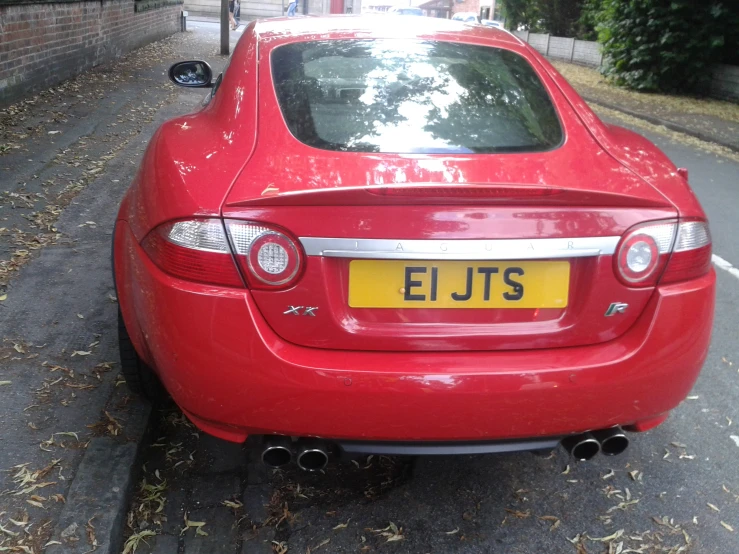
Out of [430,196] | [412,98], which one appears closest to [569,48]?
[412,98]

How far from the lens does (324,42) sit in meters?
3.16

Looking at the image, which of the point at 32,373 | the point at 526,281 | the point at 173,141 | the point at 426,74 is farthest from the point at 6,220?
the point at 526,281

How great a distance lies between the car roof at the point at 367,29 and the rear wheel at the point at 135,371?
4.42 ft

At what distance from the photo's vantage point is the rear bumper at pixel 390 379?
2211 millimetres

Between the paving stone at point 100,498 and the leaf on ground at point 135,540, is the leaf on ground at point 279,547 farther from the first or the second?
the paving stone at point 100,498

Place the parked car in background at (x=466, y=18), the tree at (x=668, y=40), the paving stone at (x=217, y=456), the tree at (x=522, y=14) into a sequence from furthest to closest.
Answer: the tree at (x=522, y=14)
the tree at (x=668, y=40)
the parked car in background at (x=466, y=18)
the paving stone at (x=217, y=456)

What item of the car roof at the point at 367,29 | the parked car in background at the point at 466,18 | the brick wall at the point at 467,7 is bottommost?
the brick wall at the point at 467,7

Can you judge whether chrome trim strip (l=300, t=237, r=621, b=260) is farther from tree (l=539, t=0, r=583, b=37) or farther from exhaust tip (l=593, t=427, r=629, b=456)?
tree (l=539, t=0, r=583, b=37)

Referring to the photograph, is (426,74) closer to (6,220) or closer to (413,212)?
(413,212)

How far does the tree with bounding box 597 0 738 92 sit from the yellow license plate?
54.3 feet

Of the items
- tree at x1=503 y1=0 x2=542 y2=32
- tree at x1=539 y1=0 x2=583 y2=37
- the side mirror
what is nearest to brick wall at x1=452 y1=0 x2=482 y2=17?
tree at x1=503 y1=0 x2=542 y2=32

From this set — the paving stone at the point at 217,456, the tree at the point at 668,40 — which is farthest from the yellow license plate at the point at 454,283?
the tree at the point at 668,40

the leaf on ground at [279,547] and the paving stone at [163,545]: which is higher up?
the paving stone at [163,545]

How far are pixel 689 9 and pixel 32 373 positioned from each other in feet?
56.0
